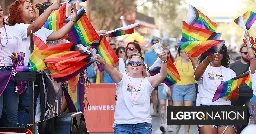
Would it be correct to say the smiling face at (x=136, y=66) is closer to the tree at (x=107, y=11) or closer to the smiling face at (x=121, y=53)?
the smiling face at (x=121, y=53)

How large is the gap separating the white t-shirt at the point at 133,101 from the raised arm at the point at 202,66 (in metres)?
1.17

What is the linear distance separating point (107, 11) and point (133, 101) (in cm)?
Answer: 3122

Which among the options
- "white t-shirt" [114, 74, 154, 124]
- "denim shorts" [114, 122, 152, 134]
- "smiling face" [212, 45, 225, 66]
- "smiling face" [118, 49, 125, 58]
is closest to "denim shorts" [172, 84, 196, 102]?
"smiling face" [212, 45, 225, 66]

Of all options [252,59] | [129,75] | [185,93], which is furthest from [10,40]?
[185,93]

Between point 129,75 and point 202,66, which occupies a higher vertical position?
point 202,66

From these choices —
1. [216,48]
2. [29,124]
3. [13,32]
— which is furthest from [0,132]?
[216,48]

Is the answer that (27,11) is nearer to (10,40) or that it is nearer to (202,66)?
(10,40)

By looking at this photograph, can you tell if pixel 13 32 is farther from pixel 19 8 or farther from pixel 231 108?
pixel 231 108

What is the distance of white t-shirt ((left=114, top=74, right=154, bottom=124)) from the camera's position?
8836 mm

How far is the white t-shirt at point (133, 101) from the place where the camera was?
8836 millimetres

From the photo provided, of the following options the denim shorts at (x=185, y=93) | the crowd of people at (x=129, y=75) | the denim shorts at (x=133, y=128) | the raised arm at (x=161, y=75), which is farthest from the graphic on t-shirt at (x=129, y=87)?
the denim shorts at (x=185, y=93)

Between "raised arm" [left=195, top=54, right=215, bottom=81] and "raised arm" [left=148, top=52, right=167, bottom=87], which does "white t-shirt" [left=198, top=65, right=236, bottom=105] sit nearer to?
"raised arm" [left=195, top=54, right=215, bottom=81]

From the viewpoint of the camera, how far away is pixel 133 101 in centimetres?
887

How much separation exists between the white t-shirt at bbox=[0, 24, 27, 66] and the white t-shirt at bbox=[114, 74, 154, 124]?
5.67 ft
